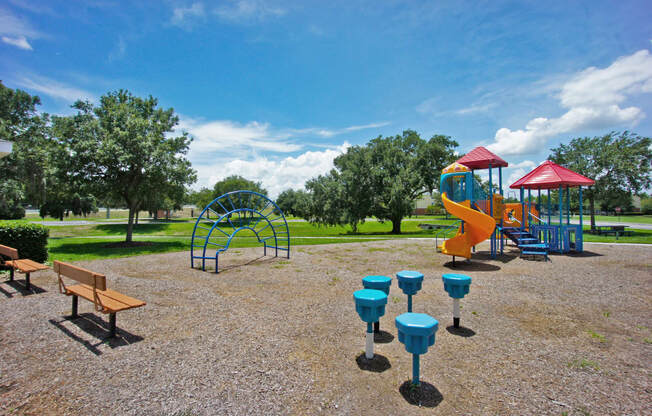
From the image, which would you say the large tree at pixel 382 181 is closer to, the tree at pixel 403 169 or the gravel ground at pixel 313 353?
the tree at pixel 403 169

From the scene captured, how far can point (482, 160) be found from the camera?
12203 millimetres

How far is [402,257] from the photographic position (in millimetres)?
11812

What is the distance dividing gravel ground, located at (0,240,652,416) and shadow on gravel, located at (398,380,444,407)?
2 cm

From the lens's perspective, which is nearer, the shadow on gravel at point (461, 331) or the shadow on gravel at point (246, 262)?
the shadow on gravel at point (461, 331)

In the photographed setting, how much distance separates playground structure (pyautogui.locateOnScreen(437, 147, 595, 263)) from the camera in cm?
1034

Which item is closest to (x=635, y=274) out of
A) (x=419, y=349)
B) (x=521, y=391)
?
(x=521, y=391)

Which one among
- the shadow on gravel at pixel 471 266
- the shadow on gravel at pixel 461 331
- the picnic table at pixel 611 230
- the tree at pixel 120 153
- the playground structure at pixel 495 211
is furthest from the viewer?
the picnic table at pixel 611 230

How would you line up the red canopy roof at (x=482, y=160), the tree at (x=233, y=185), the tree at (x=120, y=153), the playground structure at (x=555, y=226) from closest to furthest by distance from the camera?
the red canopy roof at (x=482, y=160) → the playground structure at (x=555, y=226) → the tree at (x=120, y=153) → the tree at (x=233, y=185)

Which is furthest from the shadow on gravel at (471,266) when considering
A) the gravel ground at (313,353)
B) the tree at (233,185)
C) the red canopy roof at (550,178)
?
the tree at (233,185)

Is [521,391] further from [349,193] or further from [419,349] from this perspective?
[349,193]

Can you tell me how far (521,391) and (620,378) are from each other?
126cm

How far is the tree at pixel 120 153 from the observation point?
14352 millimetres

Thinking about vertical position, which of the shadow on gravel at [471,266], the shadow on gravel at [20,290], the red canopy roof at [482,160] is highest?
the red canopy roof at [482,160]

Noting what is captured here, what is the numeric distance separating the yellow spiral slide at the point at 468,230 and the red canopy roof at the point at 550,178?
15.8 ft
